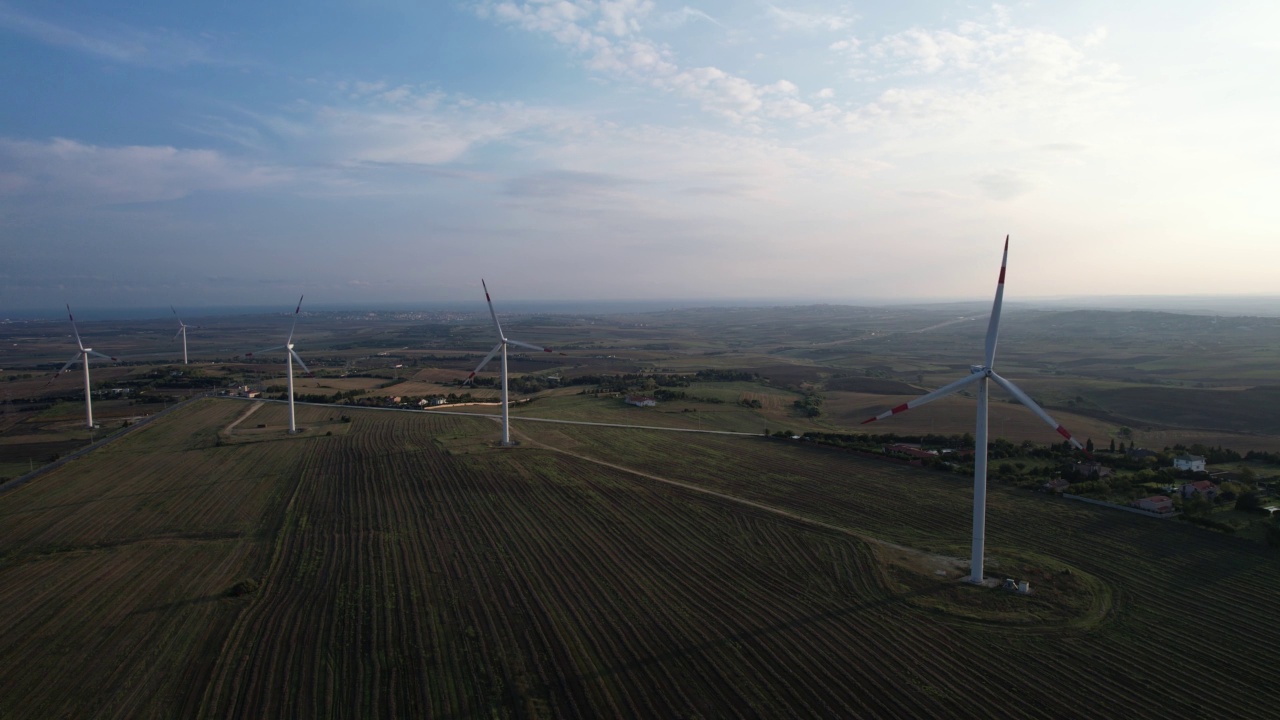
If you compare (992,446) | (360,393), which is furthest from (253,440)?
(992,446)

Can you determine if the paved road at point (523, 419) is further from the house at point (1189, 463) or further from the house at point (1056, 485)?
the house at point (1189, 463)

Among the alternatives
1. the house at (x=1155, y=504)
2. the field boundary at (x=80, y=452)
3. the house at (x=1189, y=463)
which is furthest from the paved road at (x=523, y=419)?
the house at (x=1189, y=463)

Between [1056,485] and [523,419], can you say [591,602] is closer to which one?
[1056,485]

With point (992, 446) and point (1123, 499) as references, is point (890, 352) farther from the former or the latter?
point (1123, 499)

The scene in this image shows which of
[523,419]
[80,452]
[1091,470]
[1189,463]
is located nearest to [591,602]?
[1091,470]

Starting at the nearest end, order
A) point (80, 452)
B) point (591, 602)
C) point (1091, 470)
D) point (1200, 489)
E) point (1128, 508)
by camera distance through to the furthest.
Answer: point (591, 602) → point (1128, 508) → point (1200, 489) → point (1091, 470) → point (80, 452)
